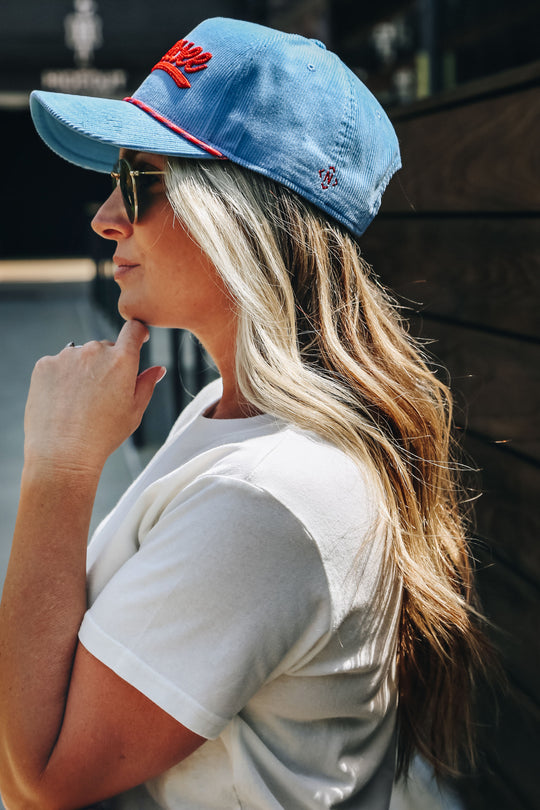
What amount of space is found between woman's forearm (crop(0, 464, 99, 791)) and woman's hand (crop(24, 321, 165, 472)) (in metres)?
0.03

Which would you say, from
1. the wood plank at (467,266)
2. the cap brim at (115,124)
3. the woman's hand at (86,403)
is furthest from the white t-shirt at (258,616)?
the wood plank at (467,266)

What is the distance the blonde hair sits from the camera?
1.16 meters

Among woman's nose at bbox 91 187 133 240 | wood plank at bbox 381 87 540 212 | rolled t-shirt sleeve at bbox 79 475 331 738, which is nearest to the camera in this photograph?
rolled t-shirt sleeve at bbox 79 475 331 738

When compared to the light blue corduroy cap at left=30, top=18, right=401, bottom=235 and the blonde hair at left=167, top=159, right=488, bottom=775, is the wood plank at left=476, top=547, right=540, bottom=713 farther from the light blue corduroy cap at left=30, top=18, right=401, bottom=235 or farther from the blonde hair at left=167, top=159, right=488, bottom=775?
the light blue corduroy cap at left=30, top=18, right=401, bottom=235

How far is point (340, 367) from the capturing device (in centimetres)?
122

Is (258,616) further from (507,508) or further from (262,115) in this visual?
(507,508)

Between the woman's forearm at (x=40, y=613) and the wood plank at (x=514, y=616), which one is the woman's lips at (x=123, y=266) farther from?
the wood plank at (x=514, y=616)

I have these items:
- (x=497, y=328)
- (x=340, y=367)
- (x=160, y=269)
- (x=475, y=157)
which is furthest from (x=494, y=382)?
(x=160, y=269)

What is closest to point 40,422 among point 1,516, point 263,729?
point 263,729

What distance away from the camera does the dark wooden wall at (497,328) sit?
1.66 m

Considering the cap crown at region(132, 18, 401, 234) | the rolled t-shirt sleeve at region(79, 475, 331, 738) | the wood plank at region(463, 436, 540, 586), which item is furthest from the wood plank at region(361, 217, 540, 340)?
the rolled t-shirt sleeve at region(79, 475, 331, 738)

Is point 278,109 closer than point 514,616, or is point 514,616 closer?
point 278,109

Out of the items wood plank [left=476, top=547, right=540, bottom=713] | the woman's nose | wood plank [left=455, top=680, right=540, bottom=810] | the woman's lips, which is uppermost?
the woman's nose

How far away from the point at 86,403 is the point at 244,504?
0.38 m
